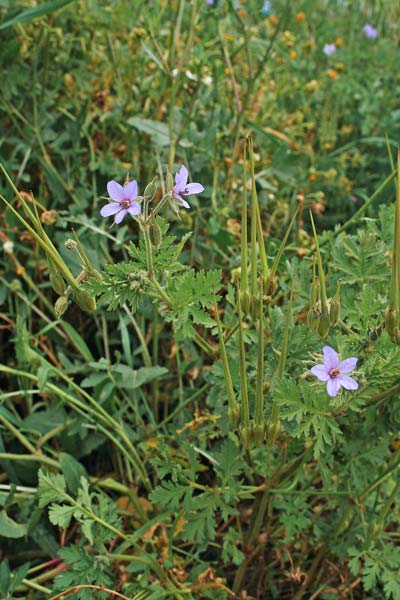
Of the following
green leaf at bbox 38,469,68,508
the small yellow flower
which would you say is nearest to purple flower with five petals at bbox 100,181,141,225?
green leaf at bbox 38,469,68,508

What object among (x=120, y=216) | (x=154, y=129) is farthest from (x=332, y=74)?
(x=120, y=216)

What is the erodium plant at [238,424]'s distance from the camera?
0.97 meters

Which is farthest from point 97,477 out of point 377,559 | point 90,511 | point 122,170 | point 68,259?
point 122,170

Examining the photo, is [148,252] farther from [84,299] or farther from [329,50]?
[329,50]

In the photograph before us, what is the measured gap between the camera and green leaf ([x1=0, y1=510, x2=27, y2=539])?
1283 mm

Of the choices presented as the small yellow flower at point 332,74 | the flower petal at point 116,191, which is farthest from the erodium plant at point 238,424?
the small yellow flower at point 332,74

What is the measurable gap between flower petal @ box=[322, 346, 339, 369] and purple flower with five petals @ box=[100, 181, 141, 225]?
30cm

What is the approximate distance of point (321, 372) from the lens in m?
0.91

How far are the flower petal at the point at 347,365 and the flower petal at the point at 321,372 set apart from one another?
0.02 meters

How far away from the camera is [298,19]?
93.2 inches

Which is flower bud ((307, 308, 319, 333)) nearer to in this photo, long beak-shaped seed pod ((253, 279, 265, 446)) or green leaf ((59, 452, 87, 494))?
long beak-shaped seed pod ((253, 279, 265, 446))

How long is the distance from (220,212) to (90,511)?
0.72m

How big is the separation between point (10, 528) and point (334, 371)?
0.70 metres

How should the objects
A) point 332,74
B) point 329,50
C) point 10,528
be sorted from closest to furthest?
1. point 10,528
2. point 332,74
3. point 329,50
